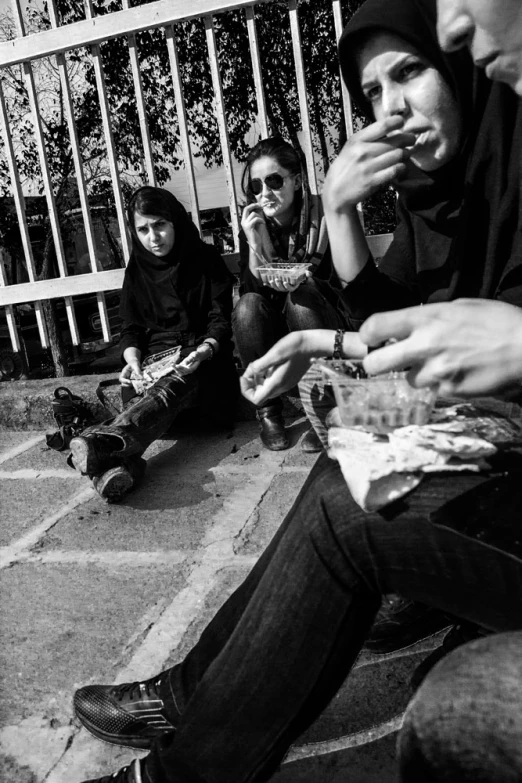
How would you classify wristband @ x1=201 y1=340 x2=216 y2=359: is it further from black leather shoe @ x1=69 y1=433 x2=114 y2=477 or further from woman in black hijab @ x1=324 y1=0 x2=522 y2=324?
woman in black hijab @ x1=324 y1=0 x2=522 y2=324

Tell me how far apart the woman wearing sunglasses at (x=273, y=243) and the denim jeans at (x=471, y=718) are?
229 cm

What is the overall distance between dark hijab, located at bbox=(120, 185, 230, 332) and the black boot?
765mm

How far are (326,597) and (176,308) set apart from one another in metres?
2.83

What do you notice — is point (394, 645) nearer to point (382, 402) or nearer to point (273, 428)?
point (382, 402)

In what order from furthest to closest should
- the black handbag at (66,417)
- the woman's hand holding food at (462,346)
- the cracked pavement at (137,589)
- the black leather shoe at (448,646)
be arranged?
the black handbag at (66,417)
the cracked pavement at (137,589)
the black leather shoe at (448,646)
the woman's hand holding food at (462,346)

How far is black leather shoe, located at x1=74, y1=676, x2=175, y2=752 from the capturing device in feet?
4.86

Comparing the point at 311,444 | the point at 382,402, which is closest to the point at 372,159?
the point at 382,402

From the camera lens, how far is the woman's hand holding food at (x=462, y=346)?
38.0 inches

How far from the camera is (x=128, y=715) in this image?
150 centimetres

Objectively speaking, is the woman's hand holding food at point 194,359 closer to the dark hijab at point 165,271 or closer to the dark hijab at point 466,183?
the dark hijab at point 165,271

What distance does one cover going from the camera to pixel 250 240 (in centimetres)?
334

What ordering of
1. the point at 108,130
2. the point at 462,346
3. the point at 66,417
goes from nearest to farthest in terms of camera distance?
1. the point at 462,346
2. the point at 66,417
3. the point at 108,130

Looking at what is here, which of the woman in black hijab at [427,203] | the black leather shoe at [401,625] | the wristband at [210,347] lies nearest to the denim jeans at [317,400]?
the woman in black hijab at [427,203]

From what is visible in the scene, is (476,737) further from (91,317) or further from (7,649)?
(91,317)
